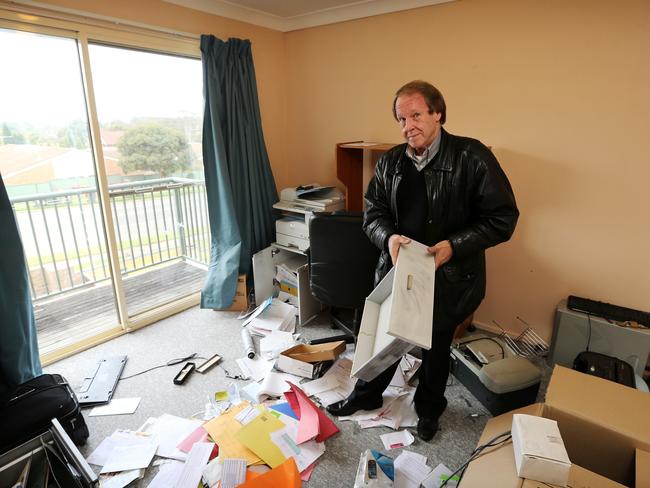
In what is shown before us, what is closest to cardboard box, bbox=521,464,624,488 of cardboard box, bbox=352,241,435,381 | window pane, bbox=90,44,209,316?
cardboard box, bbox=352,241,435,381

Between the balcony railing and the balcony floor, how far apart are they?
100mm

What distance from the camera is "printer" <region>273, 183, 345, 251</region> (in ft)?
8.87

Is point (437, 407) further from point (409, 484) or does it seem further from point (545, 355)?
point (545, 355)

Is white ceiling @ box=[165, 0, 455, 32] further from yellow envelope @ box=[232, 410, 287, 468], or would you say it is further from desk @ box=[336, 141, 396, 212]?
yellow envelope @ box=[232, 410, 287, 468]

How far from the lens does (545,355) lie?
7.52ft

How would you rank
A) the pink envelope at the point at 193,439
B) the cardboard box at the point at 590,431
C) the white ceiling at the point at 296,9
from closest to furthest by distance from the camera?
the cardboard box at the point at 590,431 < the pink envelope at the point at 193,439 < the white ceiling at the point at 296,9

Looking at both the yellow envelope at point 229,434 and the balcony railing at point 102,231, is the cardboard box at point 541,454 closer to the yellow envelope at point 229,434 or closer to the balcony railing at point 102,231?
the yellow envelope at point 229,434

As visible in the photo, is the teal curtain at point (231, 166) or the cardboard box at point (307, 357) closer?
the cardboard box at point (307, 357)

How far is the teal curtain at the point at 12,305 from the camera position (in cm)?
180

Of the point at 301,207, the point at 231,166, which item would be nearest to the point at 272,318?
the point at 301,207

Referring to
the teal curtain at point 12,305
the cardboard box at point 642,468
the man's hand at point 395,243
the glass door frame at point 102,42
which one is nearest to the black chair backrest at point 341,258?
the man's hand at point 395,243

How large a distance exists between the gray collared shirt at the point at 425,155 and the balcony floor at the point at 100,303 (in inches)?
92.7

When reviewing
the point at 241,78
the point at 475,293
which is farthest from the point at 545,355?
the point at 241,78

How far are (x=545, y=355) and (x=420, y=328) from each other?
1678mm
